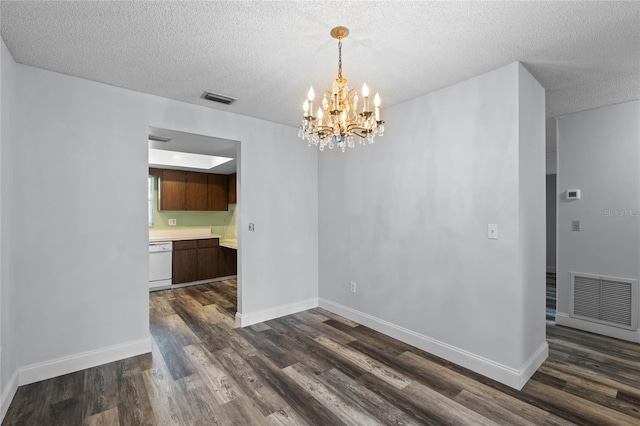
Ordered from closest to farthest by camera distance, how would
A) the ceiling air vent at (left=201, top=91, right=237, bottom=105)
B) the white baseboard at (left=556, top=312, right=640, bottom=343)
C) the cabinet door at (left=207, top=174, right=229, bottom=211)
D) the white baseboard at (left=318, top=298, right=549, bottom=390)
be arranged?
the white baseboard at (left=318, top=298, right=549, bottom=390) < the ceiling air vent at (left=201, top=91, right=237, bottom=105) < the white baseboard at (left=556, top=312, right=640, bottom=343) < the cabinet door at (left=207, top=174, right=229, bottom=211)

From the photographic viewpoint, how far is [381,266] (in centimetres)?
350

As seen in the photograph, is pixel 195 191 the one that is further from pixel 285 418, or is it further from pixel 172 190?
pixel 285 418

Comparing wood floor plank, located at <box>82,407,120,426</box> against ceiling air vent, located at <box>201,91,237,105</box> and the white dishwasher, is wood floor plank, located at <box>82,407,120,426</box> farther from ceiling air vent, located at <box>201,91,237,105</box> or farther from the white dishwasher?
the white dishwasher

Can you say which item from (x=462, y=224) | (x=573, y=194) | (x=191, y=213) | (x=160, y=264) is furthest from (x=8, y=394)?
(x=573, y=194)

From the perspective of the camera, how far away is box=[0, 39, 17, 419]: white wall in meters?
2.08

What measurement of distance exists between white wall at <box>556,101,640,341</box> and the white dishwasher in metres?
5.96

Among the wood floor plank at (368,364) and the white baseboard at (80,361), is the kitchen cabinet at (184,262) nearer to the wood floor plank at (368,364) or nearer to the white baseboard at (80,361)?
the white baseboard at (80,361)

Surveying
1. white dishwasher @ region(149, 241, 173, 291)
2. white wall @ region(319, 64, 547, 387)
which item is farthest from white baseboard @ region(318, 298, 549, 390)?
white dishwasher @ region(149, 241, 173, 291)

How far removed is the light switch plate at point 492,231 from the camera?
2.53 m

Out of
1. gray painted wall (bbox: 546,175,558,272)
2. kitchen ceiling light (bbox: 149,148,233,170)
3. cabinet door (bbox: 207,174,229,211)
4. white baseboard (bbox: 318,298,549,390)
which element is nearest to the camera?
white baseboard (bbox: 318,298,549,390)

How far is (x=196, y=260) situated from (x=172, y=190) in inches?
58.0

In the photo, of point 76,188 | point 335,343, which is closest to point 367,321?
point 335,343

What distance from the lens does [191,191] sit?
6195mm

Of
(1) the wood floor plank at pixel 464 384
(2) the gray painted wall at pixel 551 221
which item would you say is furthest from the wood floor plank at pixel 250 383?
(2) the gray painted wall at pixel 551 221
